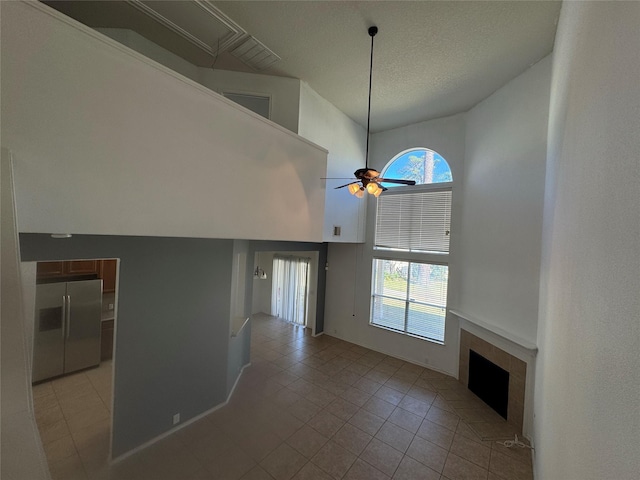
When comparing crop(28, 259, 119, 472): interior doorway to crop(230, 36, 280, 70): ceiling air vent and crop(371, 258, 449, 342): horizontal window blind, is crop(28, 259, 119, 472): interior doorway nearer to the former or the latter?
crop(230, 36, 280, 70): ceiling air vent

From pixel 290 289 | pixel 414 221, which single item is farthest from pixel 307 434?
pixel 290 289

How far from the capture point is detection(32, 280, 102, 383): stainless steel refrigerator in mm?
2455

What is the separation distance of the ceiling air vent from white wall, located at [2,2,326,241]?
175cm

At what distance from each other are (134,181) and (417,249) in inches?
208

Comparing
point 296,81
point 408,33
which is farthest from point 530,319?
point 296,81

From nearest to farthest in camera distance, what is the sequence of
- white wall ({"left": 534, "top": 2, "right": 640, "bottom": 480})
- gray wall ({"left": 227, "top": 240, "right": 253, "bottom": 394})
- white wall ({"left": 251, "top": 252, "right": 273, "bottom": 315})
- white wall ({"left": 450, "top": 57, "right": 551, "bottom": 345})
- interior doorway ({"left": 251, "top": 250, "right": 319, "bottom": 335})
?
white wall ({"left": 534, "top": 2, "right": 640, "bottom": 480}), white wall ({"left": 450, "top": 57, "right": 551, "bottom": 345}), gray wall ({"left": 227, "top": 240, "right": 253, "bottom": 394}), interior doorway ({"left": 251, "top": 250, "right": 319, "bottom": 335}), white wall ({"left": 251, "top": 252, "right": 273, "bottom": 315})

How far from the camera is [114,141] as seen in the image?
1740 millimetres

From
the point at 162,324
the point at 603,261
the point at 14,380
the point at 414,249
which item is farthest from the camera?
the point at 414,249

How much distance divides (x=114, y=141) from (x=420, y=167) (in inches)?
221

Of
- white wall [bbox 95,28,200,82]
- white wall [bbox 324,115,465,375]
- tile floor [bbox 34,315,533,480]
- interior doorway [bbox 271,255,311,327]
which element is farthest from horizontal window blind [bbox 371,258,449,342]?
white wall [bbox 95,28,200,82]

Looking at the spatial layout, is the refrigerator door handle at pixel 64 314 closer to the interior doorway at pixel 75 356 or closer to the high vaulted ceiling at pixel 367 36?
the interior doorway at pixel 75 356

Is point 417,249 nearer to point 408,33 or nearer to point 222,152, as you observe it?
point 408,33

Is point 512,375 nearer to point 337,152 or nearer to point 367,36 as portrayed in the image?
point 337,152

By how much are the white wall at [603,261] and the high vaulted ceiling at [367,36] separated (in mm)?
1808
